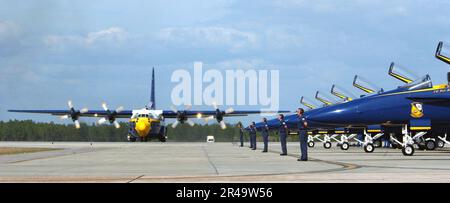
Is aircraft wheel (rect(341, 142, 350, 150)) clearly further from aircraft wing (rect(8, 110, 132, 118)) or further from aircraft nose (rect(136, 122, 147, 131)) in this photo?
aircraft wing (rect(8, 110, 132, 118))

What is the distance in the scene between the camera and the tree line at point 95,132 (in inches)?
4178

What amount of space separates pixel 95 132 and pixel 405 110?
99725 mm

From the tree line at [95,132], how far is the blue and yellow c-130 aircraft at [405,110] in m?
70.2

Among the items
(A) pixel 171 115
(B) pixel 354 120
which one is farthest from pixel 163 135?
(B) pixel 354 120

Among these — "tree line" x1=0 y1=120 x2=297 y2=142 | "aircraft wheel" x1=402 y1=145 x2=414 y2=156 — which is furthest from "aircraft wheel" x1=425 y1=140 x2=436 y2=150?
"tree line" x1=0 y1=120 x2=297 y2=142

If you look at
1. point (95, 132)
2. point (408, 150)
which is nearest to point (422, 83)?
point (408, 150)

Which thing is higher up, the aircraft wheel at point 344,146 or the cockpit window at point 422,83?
the cockpit window at point 422,83

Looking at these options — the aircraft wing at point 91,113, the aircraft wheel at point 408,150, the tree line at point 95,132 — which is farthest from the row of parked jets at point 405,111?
the tree line at point 95,132

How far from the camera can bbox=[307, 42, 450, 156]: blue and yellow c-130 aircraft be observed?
27.0 meters

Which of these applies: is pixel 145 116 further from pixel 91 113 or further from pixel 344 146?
pixel 344 146

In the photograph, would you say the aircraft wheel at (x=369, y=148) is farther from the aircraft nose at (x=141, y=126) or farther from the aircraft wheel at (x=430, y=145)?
the aircraft nose at (x=141, y=126)

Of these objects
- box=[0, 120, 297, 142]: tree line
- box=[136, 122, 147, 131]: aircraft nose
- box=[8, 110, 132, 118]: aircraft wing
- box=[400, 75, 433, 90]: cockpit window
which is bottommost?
box=[0, 120, 297, 142]: tree line

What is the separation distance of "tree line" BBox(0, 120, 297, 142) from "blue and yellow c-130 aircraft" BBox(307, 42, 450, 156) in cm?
7025
